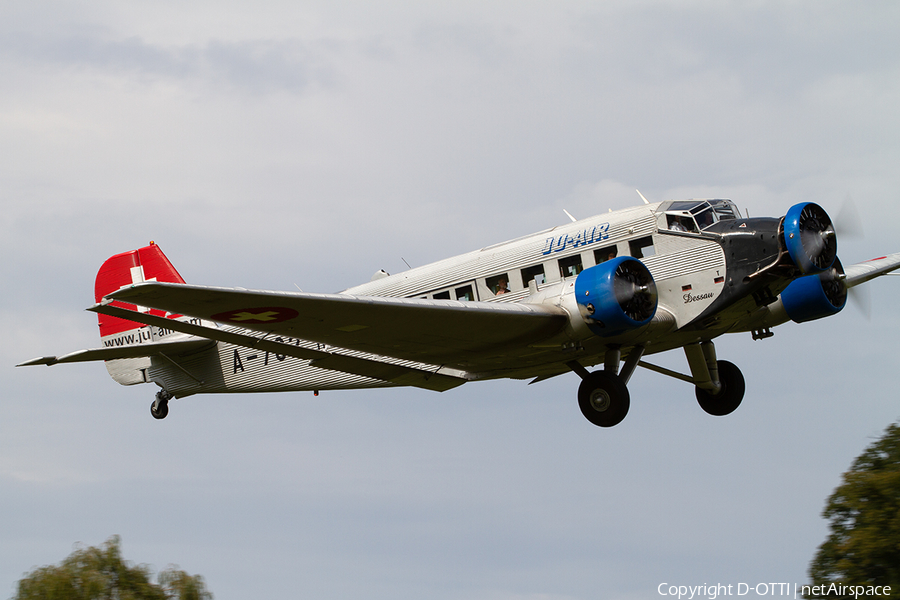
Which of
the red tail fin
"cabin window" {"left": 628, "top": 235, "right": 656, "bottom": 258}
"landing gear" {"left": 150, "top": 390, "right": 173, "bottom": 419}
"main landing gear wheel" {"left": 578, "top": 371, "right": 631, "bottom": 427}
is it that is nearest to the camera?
"main landing gear wheel" {"left": 578, "top": 371, "right": 631, "bottom": 427}

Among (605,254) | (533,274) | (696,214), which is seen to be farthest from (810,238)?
(533,274)

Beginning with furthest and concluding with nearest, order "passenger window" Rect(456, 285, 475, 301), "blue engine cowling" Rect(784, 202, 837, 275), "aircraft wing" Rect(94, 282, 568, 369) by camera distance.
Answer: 1. "passenger window" Rect(456, 285, 475, 301)
2. "blue engine cowling" Rect(784, 202, 837, 275)
3. "aircraft wing" Rect(94, 282, 568, 369)

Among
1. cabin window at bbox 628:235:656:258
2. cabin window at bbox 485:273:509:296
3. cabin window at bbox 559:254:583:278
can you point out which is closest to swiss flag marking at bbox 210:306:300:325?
cabin window at bbox 485:273:509:296

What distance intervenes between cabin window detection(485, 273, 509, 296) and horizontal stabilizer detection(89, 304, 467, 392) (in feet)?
6.45

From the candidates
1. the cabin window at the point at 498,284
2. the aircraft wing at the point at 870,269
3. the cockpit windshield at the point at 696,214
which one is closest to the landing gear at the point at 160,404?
the cabin window at the point at 498,284

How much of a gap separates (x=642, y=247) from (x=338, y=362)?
213 inches

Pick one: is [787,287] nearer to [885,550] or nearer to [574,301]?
[574,301]

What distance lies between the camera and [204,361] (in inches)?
754

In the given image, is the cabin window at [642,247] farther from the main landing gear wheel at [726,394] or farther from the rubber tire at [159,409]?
the rubber tire at [159,409]

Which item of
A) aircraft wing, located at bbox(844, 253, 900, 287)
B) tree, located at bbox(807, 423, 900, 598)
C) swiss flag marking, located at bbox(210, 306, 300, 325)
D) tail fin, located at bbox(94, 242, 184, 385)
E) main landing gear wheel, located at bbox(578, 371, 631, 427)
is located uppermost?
tail fin, located at bbox(94, 242, 184, 385)

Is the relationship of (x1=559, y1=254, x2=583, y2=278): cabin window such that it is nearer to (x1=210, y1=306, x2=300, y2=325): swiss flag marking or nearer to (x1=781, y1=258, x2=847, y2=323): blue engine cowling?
(x1=781, y1=258, x2=847, y2=323): blue engine cowling

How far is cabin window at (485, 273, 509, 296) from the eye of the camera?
15539 mm

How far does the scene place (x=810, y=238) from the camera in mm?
13523

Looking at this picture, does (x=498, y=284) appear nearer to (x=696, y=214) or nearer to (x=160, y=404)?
(x=696, y=214)
